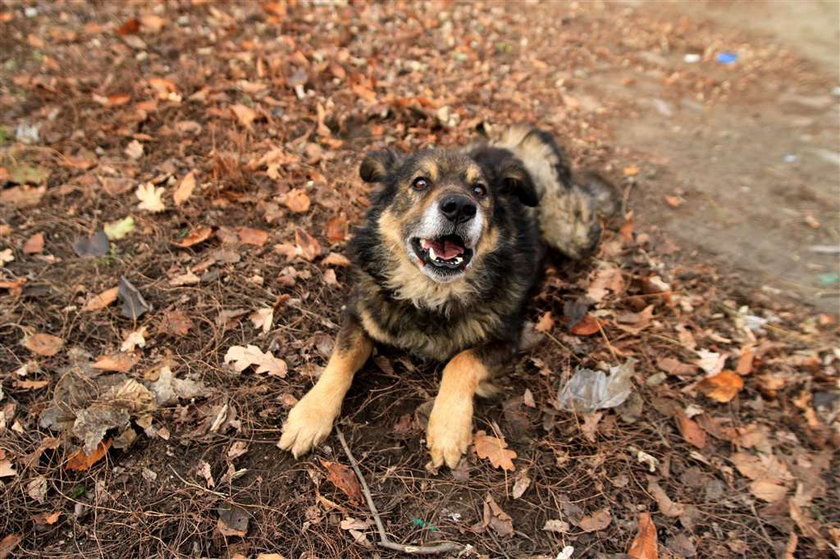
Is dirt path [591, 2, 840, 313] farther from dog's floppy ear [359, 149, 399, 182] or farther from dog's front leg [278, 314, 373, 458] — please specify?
dog's front leg [278, 314, 373, 458]

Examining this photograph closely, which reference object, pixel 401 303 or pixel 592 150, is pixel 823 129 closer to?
pixel 592 150

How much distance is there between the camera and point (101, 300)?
4004 millimetres

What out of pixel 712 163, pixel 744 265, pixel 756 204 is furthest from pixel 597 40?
pixel 744 265

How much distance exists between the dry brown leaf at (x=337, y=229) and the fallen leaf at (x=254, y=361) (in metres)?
1.37

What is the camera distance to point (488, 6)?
9133 mm

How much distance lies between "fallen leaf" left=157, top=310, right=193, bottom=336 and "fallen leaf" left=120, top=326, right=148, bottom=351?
0.12 m

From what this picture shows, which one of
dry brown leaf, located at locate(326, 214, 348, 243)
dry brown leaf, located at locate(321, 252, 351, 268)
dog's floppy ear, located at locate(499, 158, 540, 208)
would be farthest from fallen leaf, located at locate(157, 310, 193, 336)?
dog's floppy ear, located at locate(499, 158, 540, 208)

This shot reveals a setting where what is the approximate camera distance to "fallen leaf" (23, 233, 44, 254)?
4.30 meters

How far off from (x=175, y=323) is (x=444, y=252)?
6.80 ft

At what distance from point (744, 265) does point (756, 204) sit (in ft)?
4.67

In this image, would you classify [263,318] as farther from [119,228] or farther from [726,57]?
[726,57]

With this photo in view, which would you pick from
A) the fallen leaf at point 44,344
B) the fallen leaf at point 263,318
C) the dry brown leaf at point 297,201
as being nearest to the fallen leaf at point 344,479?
the fallen leaf at point 263,318

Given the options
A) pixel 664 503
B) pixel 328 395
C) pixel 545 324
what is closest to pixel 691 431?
pixel 664 503

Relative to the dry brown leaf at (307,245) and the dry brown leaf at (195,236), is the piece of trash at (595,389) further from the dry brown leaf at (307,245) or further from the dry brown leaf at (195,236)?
the dry brown leaf at (195,236)
